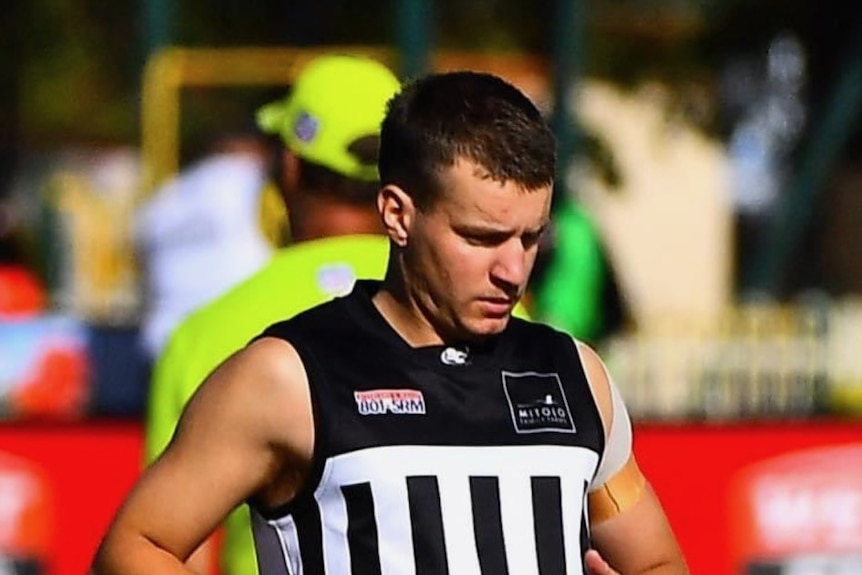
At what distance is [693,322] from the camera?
9.09 metres

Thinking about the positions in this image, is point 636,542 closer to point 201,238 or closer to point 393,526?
point 393,526

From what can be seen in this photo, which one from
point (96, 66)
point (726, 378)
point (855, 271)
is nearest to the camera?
point (726, 378)

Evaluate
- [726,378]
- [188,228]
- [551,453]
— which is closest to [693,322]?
[726,378]

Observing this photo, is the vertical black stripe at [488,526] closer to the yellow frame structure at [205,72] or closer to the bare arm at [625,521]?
the bare arm at [625,521]

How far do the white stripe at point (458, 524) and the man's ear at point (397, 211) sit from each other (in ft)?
1.08

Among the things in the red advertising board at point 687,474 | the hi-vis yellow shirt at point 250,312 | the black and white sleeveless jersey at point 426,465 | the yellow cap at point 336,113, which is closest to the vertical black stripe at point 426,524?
the black and white sleeveless jersey at point 426,465

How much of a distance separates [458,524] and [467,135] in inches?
20.1

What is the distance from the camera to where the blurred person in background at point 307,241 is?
4.20 metres

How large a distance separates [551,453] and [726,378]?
17.8 feet

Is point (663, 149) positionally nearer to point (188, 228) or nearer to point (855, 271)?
point (855, 271)

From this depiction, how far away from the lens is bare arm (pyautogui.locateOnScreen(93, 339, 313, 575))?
316cm

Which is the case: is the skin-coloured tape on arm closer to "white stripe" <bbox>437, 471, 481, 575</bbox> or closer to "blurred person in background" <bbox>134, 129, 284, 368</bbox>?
"white stripe" <bbox>437, 471, 481, 575</bbox>

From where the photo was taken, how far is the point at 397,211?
10.6 feet

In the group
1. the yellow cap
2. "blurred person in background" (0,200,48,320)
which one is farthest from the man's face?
"blurred person in background" (0,200,48,320)
